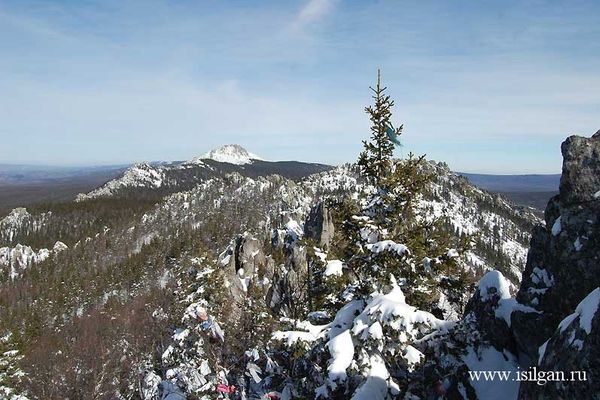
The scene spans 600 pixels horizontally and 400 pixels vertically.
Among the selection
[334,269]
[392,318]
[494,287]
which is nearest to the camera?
[392,318]

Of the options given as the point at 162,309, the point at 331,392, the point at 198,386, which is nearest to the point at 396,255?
the point at 331,392

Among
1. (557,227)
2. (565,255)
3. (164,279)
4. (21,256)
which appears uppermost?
(557,227)

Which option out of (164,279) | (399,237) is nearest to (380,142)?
(399,237)

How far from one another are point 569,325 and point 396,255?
456cm

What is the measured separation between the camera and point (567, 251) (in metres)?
11.0

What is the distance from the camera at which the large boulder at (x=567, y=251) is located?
10.5 metres

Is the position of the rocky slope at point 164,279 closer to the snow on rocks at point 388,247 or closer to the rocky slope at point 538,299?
the snow on rocks at point 388,247

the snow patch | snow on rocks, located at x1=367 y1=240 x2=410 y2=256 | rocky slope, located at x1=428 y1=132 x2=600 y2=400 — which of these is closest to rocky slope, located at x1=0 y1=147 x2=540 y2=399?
snow on rocks, located at x1=367 y1=240 x2=410 y2=256

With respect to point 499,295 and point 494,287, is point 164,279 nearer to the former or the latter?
point 494,287

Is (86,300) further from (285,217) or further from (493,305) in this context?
(493,305)

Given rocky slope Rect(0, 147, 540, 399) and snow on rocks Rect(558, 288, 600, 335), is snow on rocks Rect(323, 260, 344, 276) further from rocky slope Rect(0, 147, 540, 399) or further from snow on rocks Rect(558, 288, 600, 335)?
snow on rocks Rect(558, 288, 600, 335)

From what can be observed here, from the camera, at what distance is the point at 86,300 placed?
406 feet

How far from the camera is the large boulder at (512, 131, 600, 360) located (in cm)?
1045

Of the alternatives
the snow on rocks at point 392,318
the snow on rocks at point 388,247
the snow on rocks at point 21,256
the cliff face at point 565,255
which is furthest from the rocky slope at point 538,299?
the snow on rocks at point 21,256
